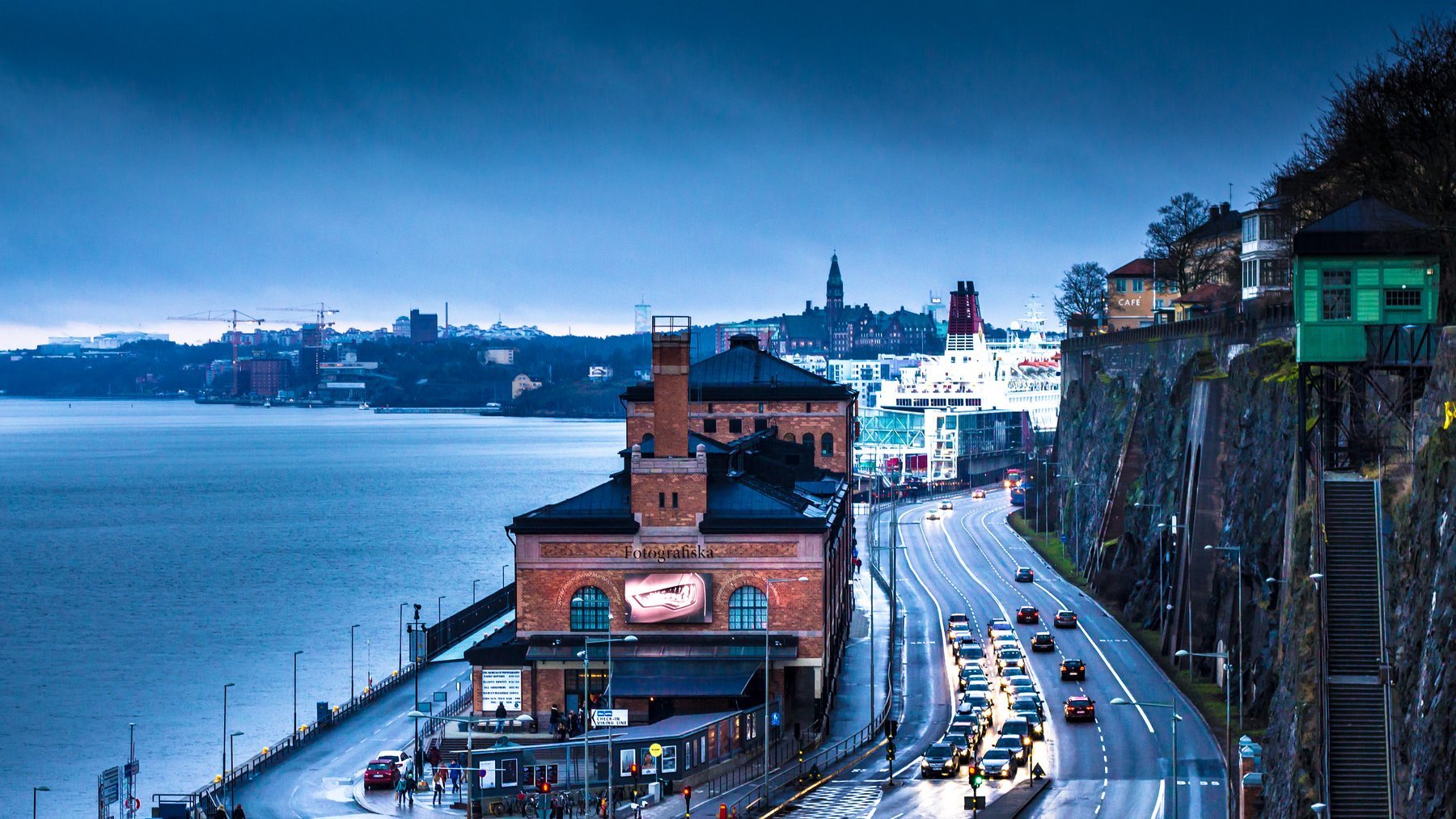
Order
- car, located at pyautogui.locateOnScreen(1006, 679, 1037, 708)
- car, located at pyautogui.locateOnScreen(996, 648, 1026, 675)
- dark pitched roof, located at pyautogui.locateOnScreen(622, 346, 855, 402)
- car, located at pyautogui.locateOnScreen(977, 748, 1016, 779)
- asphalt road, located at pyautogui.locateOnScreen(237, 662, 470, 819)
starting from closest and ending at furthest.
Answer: car, located at pyautogui.locateOnScreen(977, 748, 1016, 779), asphalt road, located at pyautogui.locateOnScreen(237, 662, 470, 819), car, located at pyautogui.locateOnScreen(1006, 679, 1037, 708), car, located at pyautogui.locateOnScreen(996, 648, 1026, 675), dark pitched roof, located at pyautogui.locateOnScreen(622, 346, 855, 402)

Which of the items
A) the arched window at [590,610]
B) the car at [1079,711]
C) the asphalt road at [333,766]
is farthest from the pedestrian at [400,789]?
the car at [1079,711]

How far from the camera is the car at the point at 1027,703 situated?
6059 cm

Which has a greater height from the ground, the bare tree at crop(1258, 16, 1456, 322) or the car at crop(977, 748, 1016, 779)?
the bare tree at crop(1258, 16, 1456, 322)

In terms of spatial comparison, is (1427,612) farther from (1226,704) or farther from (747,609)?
(747,609)

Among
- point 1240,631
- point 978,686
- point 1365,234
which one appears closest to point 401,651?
point 978,686

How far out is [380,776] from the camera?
56.1 meters

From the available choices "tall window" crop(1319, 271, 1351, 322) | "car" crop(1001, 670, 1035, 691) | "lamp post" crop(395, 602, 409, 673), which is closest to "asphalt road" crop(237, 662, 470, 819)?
"lamp post" crop(395, 602, 409, 673)

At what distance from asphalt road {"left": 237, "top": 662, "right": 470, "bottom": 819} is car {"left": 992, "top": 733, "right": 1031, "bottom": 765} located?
19.5 metres

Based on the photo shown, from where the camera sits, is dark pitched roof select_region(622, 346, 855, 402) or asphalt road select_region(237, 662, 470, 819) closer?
asphalt road select_region(237, 662, 470, 819)

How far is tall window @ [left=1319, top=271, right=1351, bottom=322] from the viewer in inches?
1687

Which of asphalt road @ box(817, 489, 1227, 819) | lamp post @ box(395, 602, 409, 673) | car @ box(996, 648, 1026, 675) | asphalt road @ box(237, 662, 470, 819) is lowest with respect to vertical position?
lamp post @ box(395, 602, 409, 673)

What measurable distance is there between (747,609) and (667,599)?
9.97ft

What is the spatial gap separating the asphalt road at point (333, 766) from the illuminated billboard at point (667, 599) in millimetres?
10290

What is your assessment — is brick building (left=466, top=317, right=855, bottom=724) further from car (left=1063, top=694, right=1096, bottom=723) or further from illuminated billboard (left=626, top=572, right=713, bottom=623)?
car (left=1063, top=694, right=1096, bottom=723)
